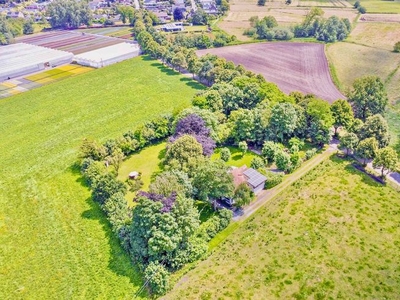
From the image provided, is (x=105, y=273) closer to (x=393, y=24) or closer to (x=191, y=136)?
(x=191, y=136)

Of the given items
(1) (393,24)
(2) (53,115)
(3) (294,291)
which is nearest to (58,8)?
(2) (53,115)

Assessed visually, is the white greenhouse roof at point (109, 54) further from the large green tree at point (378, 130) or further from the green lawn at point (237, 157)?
the large green tree at point (378, 130)

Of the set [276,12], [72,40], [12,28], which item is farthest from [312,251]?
[12,28]

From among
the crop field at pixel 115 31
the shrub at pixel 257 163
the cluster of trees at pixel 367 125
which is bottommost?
the shrub at pixel 257 163

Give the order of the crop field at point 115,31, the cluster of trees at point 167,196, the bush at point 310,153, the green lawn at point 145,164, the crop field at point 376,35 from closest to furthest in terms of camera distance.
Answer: the cluster of trees at point 167,196 → the green lawn at point 145,164 → the bush at point 310,153 → the crop field at point 376,35 → the crop field at point 115,31

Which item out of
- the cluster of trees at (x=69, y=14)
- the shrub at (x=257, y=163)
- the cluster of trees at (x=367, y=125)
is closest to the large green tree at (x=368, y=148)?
the cluster of trees at (x=367, y=125)

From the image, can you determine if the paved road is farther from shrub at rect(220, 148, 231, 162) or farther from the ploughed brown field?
the ploughed brown field
